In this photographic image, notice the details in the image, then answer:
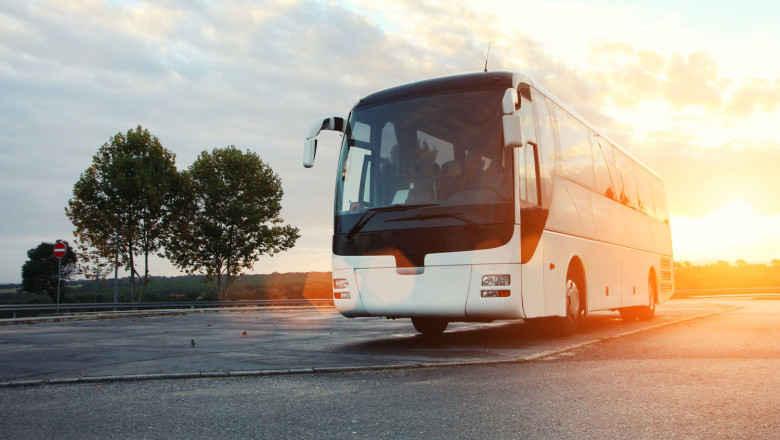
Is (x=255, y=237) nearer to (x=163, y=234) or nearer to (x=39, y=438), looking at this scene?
(x=163, y=234)

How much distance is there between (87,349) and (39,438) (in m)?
6.92

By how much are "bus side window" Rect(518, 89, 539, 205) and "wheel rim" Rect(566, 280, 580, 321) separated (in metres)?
2.14

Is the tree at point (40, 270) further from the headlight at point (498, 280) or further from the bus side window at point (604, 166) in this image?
the headlight at point (498, 280)

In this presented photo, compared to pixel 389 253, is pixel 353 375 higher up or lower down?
lower down

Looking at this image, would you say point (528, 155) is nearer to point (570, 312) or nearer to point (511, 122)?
point (511, 122)

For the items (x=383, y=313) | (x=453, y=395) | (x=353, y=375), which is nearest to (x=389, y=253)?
(x=383, y=313)

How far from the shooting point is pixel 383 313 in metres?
9.81

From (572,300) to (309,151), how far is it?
4.92 m

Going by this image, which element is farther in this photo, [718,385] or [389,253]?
[389,253]

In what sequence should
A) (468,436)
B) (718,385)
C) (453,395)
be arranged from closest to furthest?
(468,436) → (453,395) → (718,385)

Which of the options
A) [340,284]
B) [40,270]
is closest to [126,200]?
[40,270]

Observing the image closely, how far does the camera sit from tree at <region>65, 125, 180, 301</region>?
43.2 meters

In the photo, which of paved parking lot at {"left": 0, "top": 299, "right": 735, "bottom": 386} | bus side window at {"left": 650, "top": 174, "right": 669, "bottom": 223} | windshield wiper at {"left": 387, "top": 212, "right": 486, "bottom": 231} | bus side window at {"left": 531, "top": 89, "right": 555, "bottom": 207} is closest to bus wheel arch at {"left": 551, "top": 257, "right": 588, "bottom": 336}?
paved parking lot at {"left": 0, "top": 299, "right": 735, "bottom": 386}

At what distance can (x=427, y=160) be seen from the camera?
9.77m
